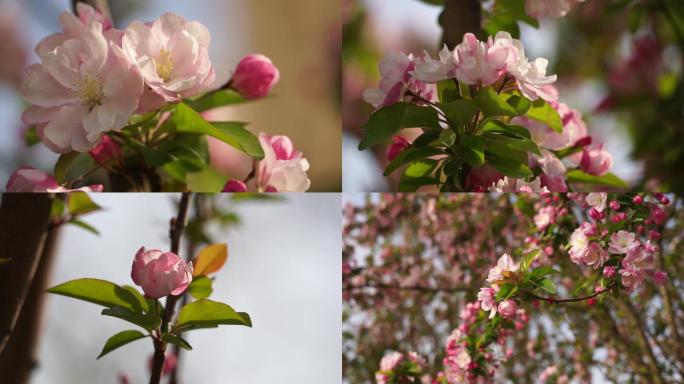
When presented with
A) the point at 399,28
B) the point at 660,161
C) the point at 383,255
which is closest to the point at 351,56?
the point at 399,28

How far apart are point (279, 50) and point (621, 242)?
2.35ft

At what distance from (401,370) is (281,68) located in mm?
588

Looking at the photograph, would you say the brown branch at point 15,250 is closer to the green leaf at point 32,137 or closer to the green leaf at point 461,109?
the green leaf at point 32,137

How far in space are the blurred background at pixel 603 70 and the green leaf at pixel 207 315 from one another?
1.37ft

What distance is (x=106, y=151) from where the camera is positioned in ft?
2.13

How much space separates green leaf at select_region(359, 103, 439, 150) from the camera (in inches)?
23.8

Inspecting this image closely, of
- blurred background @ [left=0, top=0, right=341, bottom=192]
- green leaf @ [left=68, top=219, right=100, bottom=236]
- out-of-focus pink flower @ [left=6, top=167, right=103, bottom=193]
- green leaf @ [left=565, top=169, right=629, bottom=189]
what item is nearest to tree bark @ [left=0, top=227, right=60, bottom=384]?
green leaf @ [left=68, top=219, right=100, bottom=236]

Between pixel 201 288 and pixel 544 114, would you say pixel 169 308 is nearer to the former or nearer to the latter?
pixel 201 288

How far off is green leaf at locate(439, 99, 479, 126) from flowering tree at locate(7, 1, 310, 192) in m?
0.15

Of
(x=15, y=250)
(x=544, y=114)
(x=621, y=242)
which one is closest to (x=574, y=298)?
(x=621, y=242)

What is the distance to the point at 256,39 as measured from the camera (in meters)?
1.18

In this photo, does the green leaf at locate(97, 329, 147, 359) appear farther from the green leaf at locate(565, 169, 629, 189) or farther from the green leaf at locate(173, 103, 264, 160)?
the green leaf at locate(565, 169, 629, 189)

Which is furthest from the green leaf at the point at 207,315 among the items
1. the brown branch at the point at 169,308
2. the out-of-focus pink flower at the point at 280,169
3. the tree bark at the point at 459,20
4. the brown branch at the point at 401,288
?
the brown branch at the point at 401,288

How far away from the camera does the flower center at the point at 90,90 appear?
565mm
